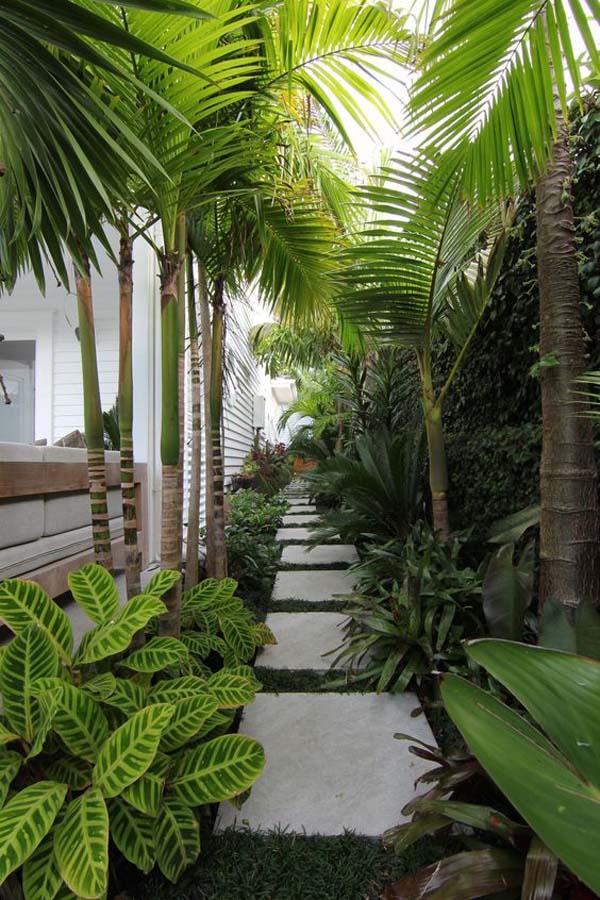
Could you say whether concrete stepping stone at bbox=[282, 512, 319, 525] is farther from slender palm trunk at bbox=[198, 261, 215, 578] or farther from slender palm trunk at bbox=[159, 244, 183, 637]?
slender palm trunk at bbox=[159, 244, 183, 637]

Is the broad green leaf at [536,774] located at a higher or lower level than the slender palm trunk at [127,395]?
lower

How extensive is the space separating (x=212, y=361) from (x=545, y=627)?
1.70m

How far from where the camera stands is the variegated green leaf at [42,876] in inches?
30.9

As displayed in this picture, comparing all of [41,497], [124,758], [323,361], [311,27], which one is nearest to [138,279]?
[41,497]

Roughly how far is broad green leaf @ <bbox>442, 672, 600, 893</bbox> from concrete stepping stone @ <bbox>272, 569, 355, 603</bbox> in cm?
201

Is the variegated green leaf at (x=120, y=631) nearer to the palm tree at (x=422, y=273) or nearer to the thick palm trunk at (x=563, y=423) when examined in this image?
the thick palm trunk at (x=563, y=423)

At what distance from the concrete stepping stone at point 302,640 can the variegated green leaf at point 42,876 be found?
1.21m

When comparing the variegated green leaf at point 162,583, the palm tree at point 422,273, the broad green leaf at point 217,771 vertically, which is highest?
the palm tree at point 422,273

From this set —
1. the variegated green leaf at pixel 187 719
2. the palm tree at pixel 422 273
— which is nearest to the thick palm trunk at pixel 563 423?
the palm tree at pixel 422 273

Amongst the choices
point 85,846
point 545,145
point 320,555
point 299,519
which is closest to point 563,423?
point 545,145

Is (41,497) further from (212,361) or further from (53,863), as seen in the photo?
(53,863)

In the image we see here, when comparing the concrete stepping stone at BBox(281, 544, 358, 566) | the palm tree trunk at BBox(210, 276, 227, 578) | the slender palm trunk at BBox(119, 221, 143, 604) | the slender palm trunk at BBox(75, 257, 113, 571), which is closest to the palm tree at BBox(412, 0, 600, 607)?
the slender palm trunk at BBox(119, 221, 143, 604)

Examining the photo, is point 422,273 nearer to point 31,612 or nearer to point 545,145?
point 545,145

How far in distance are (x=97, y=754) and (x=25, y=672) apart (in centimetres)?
23
